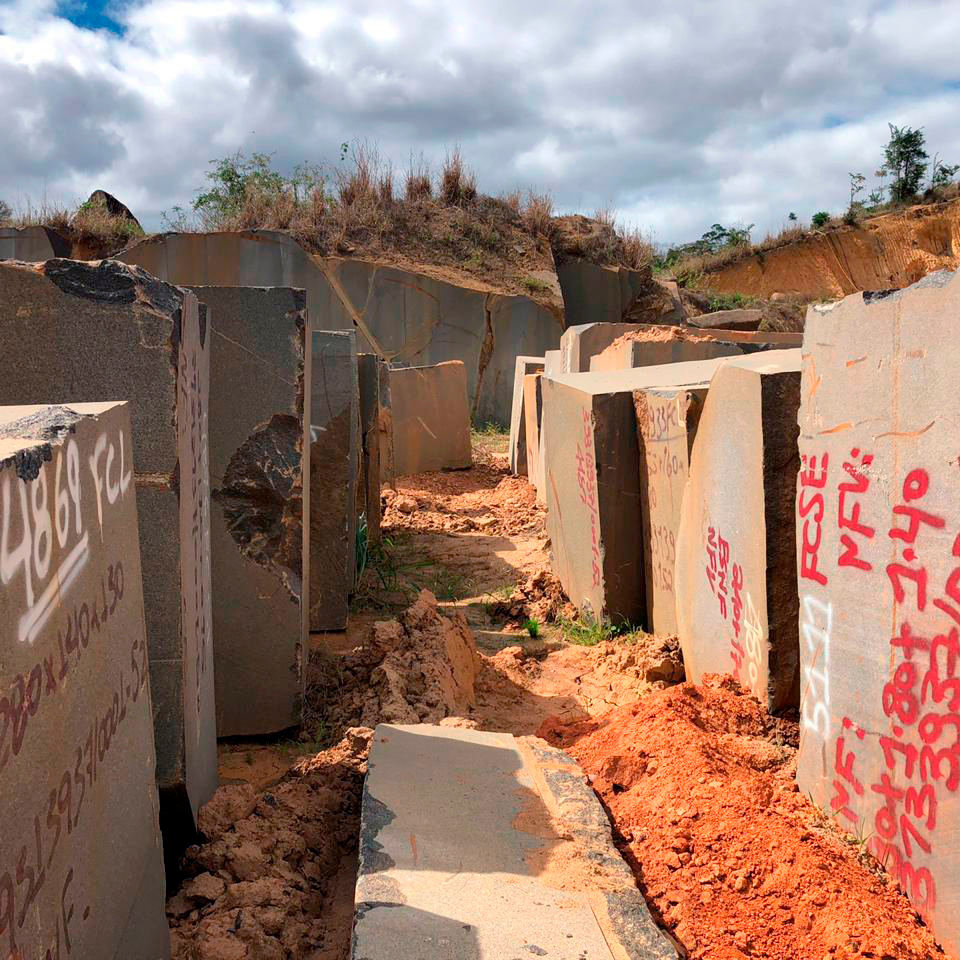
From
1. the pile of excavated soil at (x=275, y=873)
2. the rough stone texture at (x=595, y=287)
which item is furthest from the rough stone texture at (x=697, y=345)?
the rough stone texture at (x=595, y=287)

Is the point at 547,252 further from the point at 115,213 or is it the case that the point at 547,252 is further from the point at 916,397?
the point at 916,397

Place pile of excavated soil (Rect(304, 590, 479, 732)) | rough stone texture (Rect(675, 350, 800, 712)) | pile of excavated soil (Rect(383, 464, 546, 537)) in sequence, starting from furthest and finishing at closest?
pile of excavated soil (Rect(383, 464, 546, 537)), pile of excavated soil (Rect(304, 590, 479, 732)), rough stone texture (Rect(675, 350, 800, 712))

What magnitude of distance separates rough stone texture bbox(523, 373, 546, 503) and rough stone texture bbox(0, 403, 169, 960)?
615cm

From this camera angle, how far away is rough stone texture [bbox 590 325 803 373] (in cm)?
619

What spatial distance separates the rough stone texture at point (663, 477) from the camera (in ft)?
11.4

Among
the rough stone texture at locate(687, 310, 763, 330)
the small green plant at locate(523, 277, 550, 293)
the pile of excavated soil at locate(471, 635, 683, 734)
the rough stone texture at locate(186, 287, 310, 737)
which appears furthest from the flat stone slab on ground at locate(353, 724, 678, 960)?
the small green plant at locate(523, 277, 550, 293)

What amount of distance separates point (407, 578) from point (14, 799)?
14.3ft

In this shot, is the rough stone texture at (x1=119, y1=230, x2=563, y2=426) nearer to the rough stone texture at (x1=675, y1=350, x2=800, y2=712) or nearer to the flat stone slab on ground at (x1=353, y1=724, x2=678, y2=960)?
the rough stone texture at (x1=675, y1=350, x2=800, y2=712)

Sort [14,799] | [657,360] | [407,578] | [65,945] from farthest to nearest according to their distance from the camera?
[657,360] < [407,578] < [65,945] < [14,799]

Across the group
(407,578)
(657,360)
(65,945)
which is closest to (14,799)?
(65,945)

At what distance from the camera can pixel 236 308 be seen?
3109 millimetres

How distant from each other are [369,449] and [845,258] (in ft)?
79.8

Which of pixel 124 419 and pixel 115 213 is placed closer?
pixel 124 419

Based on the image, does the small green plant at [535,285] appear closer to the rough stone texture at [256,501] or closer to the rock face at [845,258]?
the rock face at [845,258]
